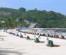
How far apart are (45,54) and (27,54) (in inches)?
47.9

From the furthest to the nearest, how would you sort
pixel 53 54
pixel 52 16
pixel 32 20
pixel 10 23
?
1. pixel 32 20
2. pixel 52 16
3. pixel 10 23
4. pixel 53 54

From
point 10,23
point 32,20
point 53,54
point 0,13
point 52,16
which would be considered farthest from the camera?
point 0,13

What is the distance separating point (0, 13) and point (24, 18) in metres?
48.7

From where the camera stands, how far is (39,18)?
137 meters

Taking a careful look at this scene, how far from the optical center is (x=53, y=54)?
1678 centimetres

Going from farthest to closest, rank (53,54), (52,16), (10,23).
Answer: (52,16) → (10,23) → (53,54)

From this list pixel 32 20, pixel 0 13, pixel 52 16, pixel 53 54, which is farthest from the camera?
pixel 0 13

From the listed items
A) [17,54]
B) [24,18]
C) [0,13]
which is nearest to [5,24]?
[24,18]

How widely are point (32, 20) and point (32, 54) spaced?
13036cm

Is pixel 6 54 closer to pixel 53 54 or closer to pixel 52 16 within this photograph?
pixel 53 54

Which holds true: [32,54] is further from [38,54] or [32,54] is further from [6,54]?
[6,54]

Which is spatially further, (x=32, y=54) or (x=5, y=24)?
(x=5, y=24)

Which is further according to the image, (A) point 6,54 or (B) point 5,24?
(B) point 5,24

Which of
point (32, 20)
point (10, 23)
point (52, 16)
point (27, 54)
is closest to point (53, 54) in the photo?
point (27, 54)
